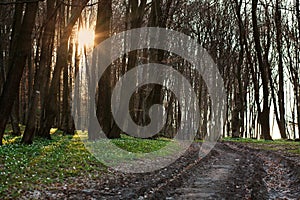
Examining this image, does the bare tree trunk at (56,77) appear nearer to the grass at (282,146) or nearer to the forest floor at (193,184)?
the forest floor at (193,184)

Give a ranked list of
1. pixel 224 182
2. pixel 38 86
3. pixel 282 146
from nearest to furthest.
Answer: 1. pixel 224 182
2. pixel 38 86
3. pixel 282 146

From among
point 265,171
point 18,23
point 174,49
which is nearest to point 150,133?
point 174,49

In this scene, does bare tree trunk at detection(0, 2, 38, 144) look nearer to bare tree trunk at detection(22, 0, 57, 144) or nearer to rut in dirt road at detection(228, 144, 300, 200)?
bare tree trunk at detection(22, 0, 57, 144)

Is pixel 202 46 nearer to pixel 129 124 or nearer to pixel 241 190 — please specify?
pixel 129 124

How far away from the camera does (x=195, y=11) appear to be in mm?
41062

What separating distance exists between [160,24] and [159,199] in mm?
23345

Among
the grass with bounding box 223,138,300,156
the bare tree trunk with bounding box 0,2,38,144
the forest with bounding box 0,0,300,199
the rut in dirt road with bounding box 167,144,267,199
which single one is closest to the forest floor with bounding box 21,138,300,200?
the rut in dirt road with bounding box 167,144,267,199

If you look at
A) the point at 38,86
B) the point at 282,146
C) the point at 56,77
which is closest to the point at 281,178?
the point at 282,146

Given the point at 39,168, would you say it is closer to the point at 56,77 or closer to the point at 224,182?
the point at 224,182

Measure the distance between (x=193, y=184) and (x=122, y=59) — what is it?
2314 centimetres

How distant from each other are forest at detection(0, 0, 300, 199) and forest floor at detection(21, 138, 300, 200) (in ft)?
6.50

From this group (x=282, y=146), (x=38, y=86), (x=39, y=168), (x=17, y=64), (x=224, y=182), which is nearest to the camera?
(x=224, y=182)

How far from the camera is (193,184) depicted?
39.1 ft

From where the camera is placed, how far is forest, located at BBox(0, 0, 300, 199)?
20078 mm
